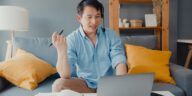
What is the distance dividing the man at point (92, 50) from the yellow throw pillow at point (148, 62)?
428mm

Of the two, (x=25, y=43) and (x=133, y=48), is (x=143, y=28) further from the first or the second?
(x=25, y=43)

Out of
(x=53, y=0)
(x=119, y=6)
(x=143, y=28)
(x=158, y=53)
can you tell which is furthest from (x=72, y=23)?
(x=158, y=53)

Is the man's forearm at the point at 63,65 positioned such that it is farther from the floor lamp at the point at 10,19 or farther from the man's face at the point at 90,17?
the floor lamp at the point at 10,19

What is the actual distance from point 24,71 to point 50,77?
0.32m

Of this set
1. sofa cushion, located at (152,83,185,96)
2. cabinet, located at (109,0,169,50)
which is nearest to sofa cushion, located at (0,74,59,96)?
sofa cushion, located at (152,83,185,96)

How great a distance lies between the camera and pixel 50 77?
2197mm

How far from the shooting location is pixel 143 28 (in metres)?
3.14

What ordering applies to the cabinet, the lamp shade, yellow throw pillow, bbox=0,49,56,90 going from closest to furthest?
yellow throw pillow, bbox=0,49,56,90 → the lamp shade → the cabinet

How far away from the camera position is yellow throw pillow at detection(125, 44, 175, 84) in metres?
2.04

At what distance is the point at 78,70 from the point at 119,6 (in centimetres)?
154

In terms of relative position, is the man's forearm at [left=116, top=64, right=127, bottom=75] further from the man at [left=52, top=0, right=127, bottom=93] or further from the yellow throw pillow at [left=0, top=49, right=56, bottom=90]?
the yellow throw pillow at [left=0, top=49, right=56, bottom=90]

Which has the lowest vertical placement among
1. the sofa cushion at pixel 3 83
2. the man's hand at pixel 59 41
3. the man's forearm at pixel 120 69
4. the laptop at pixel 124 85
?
the sofa cushion at pixel 3 83

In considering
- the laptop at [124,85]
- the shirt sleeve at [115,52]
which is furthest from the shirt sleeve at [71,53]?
the laptop at [124,85]

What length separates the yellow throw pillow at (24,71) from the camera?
1.91 m
